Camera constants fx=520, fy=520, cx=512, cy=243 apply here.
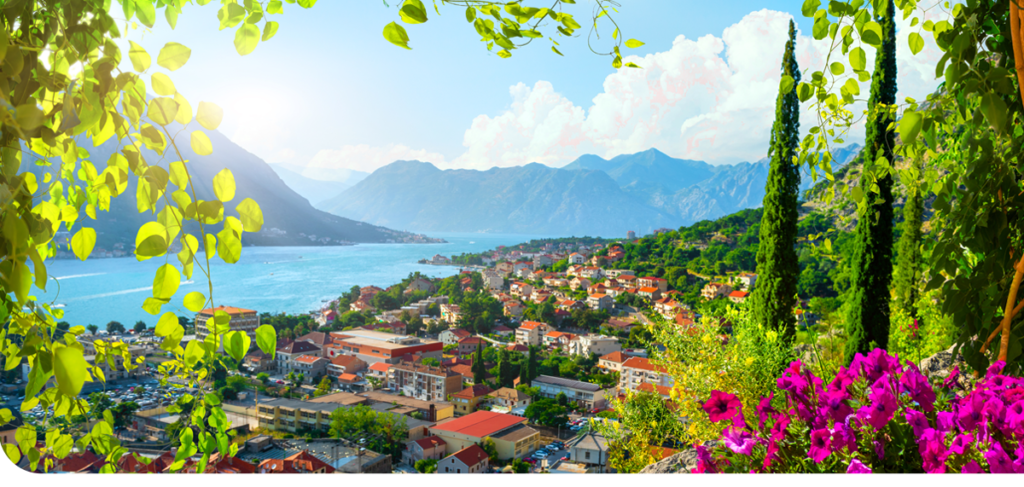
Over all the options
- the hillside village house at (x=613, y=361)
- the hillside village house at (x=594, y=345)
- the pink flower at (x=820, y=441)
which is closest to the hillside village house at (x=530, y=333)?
the hillside village house at (x=594, y=345)

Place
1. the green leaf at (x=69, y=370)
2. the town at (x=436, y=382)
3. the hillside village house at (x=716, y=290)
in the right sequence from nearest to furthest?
the green leaf at (x=69, y=370) → the town at (x=436, y=382) → the hillside village house at (x=716, y=290)

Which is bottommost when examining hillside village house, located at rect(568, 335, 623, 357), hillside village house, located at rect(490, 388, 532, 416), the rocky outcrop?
hillside village house, located at rect(490, 388, 532, 416)

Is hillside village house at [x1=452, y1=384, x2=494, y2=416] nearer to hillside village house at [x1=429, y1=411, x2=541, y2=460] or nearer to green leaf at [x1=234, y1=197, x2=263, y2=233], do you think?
hillside village house at [x1=429, y1=411, x2=541, y2=460]

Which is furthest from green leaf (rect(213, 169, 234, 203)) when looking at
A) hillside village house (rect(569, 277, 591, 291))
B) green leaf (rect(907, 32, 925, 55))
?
hillside village house (rect(569, 277, 591, 291))

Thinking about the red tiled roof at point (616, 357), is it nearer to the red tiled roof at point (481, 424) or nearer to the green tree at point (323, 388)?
the red tiled roof at point (481, 424)

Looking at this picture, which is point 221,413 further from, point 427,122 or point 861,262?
point 861,262

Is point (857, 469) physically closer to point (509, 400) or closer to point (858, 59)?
point (858, 59)
